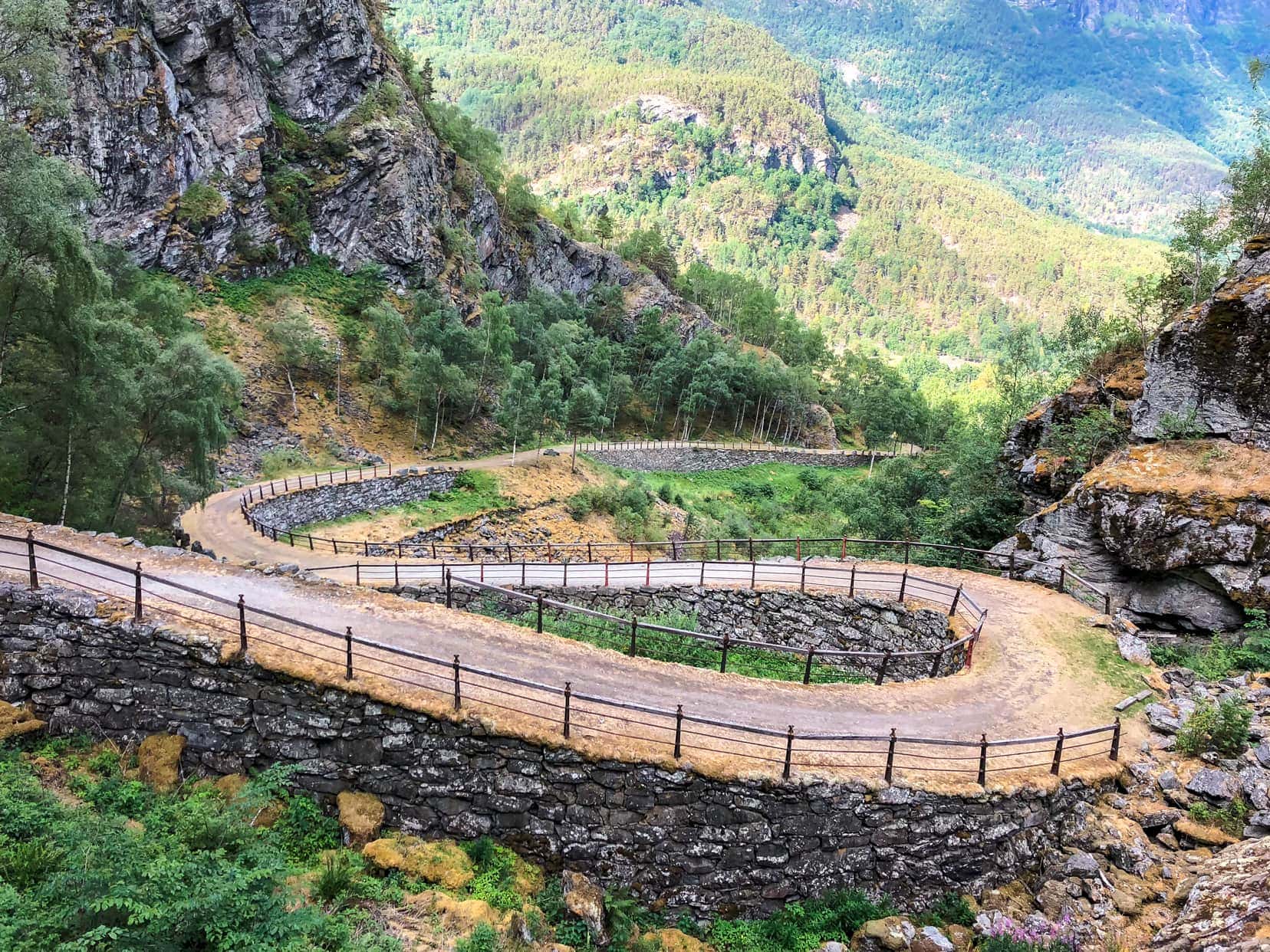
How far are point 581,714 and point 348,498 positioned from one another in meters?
27.2

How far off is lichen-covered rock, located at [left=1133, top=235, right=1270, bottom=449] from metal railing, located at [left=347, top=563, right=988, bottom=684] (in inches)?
310

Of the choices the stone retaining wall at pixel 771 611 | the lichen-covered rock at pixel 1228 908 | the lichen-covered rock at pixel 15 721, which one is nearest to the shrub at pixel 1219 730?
the lichen-covered rock at pixel 1228 908

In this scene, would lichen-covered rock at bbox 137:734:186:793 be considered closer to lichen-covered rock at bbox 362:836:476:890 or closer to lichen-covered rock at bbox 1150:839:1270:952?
lichen-covered rock at bbox 362:836:476:890

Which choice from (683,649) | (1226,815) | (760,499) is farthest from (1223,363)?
(760,499)

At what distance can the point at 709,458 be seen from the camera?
2623 inches

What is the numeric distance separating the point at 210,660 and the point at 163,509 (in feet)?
70.3

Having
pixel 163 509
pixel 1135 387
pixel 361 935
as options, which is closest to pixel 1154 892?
pixel 361 935

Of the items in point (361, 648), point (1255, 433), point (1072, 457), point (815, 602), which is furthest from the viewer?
point (1072, 457)

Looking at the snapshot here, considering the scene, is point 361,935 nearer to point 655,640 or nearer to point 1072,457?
point 655,640

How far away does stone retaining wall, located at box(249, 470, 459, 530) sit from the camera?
31.3 m

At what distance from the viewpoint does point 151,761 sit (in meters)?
10.1

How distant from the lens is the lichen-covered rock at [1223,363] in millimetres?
17562

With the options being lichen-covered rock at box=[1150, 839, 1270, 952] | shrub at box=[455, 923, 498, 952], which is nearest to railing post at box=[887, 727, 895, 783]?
lichen-covered rock at box=[1150, 839, 1270, 952]

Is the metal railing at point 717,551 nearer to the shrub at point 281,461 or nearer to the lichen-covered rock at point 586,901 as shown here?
the shrub at point 281,461
